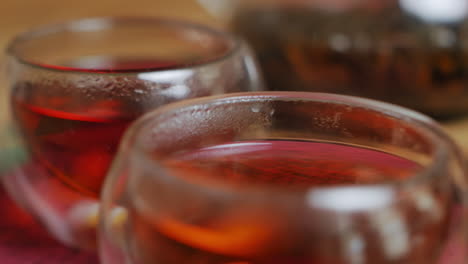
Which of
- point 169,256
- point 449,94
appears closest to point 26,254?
point 169,256

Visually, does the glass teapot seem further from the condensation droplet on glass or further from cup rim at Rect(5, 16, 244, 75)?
the condensation droplet on glass

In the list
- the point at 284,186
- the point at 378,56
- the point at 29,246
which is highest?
Result: the point at 378,56

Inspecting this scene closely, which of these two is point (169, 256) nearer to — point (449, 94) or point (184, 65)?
point (184, 65)

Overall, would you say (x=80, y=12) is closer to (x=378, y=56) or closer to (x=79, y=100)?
(x=378, y=56)

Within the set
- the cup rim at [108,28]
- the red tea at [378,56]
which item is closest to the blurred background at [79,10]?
the red tea at [378,56]

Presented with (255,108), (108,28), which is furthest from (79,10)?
(255,108)

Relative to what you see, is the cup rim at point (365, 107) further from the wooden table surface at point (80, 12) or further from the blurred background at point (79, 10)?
the blurred background at point (79, 10)
